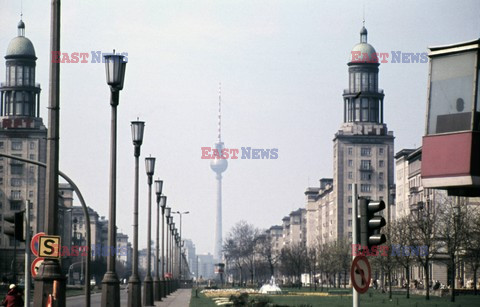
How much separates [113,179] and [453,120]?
13.6 m

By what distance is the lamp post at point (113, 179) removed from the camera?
3375 centimetres

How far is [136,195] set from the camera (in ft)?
164

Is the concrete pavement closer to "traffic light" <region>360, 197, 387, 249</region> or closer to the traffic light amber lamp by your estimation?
the traffic light amber lamp

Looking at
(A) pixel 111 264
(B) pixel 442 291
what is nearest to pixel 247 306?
(A) pixel 111 264

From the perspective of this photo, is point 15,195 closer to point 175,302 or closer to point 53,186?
point 175,302

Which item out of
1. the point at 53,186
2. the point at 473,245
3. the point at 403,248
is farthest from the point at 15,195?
the point at 53,186

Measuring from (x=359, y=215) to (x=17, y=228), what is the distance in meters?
8.99

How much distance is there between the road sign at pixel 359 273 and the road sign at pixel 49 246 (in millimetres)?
6881

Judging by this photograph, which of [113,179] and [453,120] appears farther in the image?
[113,179]

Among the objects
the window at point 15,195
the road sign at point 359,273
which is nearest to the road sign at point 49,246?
the road sign at point 359,273

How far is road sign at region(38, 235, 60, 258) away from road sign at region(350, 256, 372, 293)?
22.6 ft

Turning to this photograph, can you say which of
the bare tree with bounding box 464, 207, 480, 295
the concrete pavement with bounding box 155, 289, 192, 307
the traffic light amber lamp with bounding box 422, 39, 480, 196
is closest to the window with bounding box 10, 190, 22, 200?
the concrete pavement with bounding box 155, 289, 192, 307

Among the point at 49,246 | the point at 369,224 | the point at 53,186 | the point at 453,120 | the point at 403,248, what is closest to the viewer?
the point at 369,224

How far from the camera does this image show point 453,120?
91.5 ft
